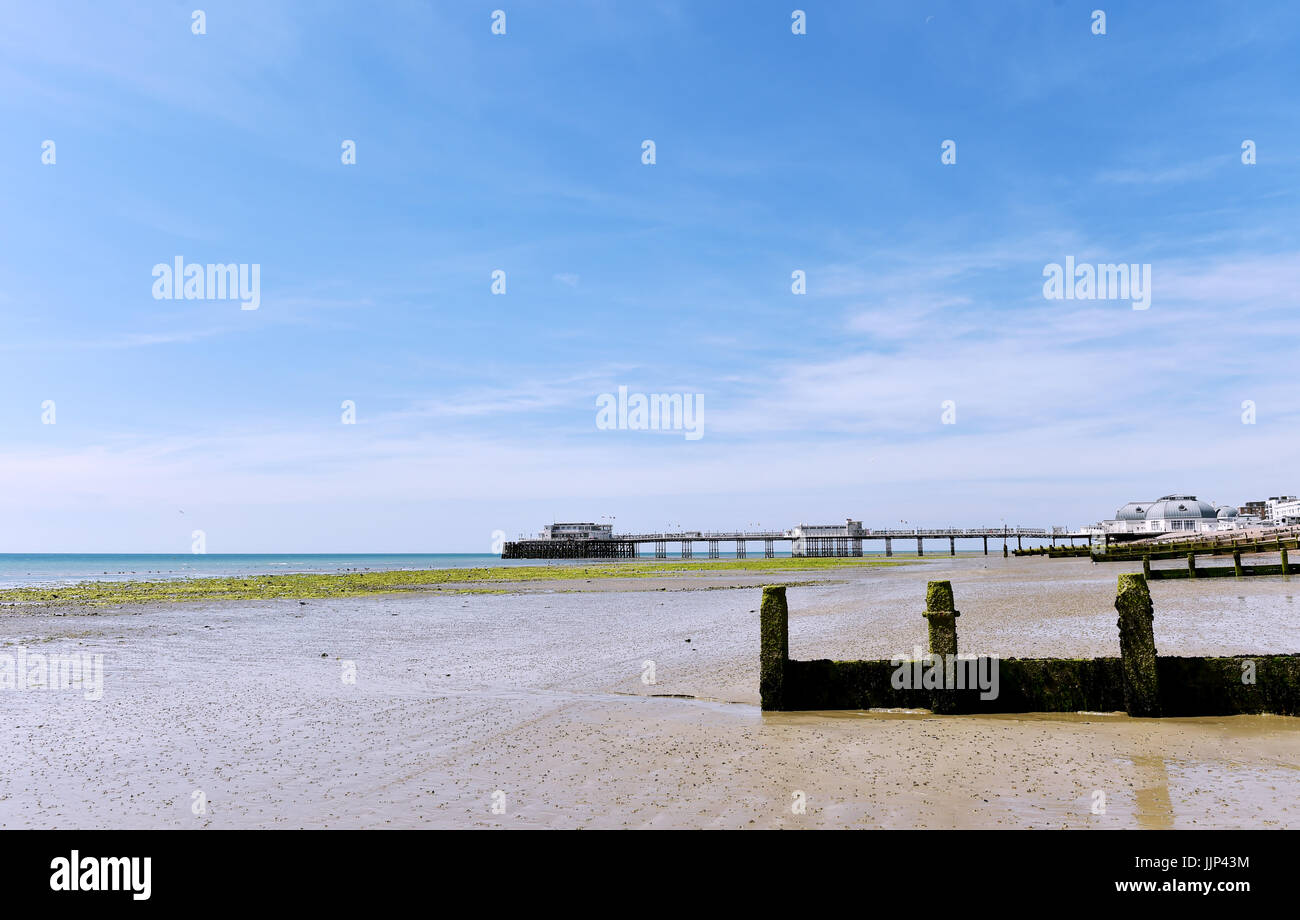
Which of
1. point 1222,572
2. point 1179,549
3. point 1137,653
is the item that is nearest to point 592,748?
→ point 1137,653

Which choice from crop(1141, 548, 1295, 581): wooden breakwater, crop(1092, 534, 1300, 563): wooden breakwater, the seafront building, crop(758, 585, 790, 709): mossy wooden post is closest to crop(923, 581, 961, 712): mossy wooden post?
crop(758, 585, 790, 709): mossy wooden post

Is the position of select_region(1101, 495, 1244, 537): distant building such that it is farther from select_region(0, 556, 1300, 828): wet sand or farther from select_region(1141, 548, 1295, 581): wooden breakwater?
select_region(0, 556, 1300, 828): wet sand

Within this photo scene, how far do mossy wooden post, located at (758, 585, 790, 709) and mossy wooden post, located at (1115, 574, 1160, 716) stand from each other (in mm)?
4466

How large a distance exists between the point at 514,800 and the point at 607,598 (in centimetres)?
3581

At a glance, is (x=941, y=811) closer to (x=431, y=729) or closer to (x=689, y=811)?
(x=689, y=811)

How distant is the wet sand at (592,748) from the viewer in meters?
8.00

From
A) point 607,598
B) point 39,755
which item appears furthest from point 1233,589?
point 39,755

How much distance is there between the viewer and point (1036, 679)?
1196cm

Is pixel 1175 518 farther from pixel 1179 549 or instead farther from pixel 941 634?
pixel 941 634

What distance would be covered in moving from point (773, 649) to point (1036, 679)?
Result: 365 cm
